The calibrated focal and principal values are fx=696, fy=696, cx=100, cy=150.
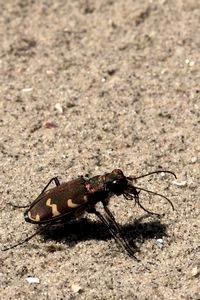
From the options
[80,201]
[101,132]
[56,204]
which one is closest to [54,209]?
[56,204]

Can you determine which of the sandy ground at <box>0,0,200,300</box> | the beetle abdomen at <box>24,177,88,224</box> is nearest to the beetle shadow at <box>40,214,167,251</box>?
the sandy ground at <box>0,0,200,300</box>

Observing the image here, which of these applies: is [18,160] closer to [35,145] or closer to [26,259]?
[35,145]

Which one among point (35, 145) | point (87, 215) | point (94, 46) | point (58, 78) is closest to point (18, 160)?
point (35, 145)

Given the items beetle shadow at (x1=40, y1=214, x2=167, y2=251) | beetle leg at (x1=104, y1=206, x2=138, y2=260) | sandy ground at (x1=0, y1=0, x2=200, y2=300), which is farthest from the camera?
beetle shadow at (x1=40, y1=214, x2=167, y2=251)

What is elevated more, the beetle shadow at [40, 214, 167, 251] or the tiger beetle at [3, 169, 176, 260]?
the tiger beetle at [3, 169, 176, 260]

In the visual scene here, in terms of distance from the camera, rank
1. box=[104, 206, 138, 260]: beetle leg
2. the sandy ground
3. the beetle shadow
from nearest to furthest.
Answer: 1. the sandy ground
2. box=[104, 206, 138, 260]: beetle leg
3. the beetle shadow

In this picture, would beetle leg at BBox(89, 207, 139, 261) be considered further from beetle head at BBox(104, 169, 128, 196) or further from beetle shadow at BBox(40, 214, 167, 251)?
beetle head at BBox(104, 169, 128, 196)

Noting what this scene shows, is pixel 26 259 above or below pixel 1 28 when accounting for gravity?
below

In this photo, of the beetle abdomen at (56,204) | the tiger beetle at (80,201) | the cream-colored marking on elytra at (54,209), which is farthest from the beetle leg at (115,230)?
the cream-colored marking on elytra at (54,209)
